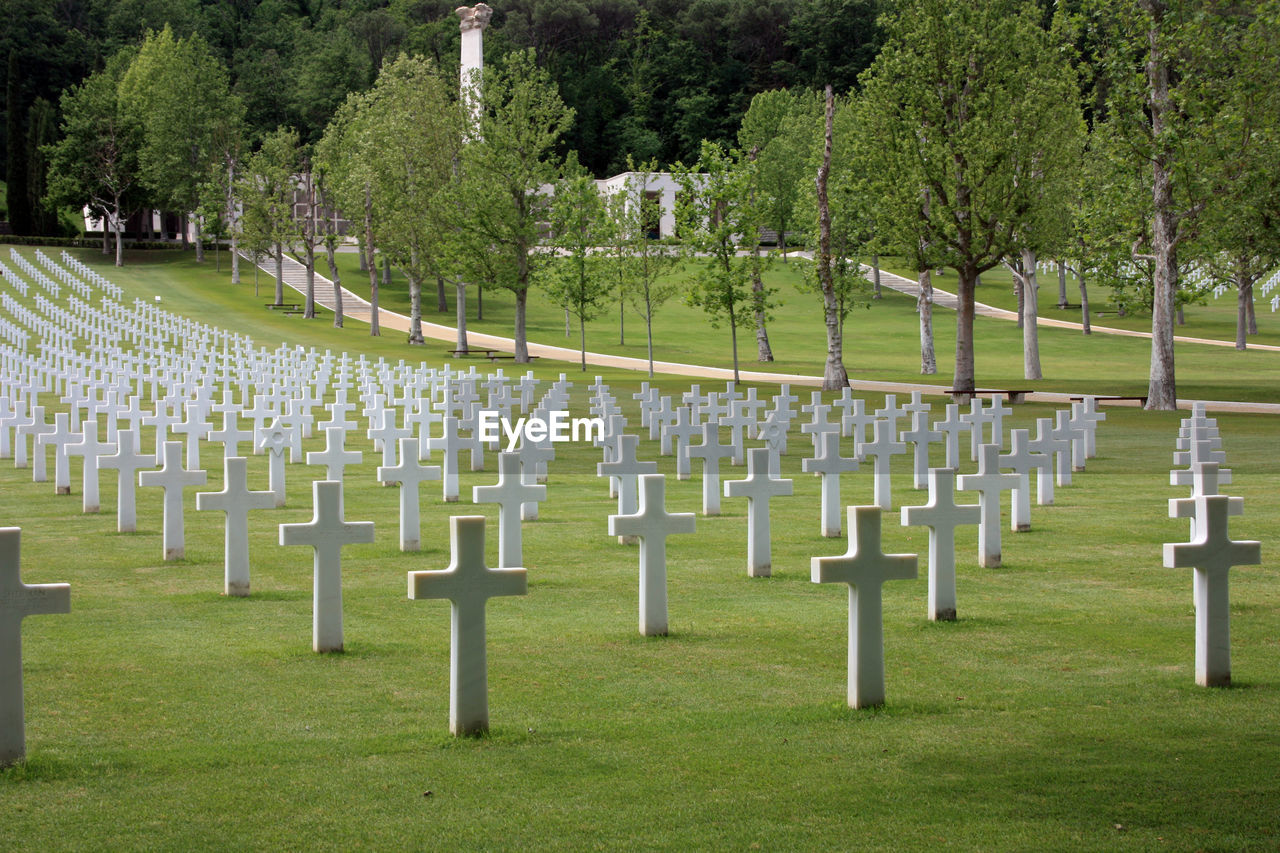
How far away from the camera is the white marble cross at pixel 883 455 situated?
43.8 ft

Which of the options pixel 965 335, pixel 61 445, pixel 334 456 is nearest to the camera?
pixel 334 456

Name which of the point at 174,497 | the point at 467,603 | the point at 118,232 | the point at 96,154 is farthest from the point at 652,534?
the point at 96,154

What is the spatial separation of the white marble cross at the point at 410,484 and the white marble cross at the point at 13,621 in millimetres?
5153

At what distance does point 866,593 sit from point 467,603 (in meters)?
1.80

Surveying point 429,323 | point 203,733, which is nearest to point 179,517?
point 203,733

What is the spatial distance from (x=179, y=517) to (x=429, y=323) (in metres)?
53.9

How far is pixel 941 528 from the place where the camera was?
316 inches

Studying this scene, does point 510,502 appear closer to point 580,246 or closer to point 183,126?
point 580,246

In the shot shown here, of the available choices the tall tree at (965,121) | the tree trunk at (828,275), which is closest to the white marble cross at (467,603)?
the tall tree at (965,121)

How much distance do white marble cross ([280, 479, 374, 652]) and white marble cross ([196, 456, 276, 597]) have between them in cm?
138

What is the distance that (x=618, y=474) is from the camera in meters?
10.8

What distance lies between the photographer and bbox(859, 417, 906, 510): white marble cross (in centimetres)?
1336

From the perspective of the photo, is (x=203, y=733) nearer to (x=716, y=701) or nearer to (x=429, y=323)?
(x=716, y=701)

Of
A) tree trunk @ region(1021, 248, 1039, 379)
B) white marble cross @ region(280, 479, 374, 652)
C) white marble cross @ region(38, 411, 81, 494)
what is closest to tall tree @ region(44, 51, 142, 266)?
tree trunk @ region(1021, 248, 1039, 379)
